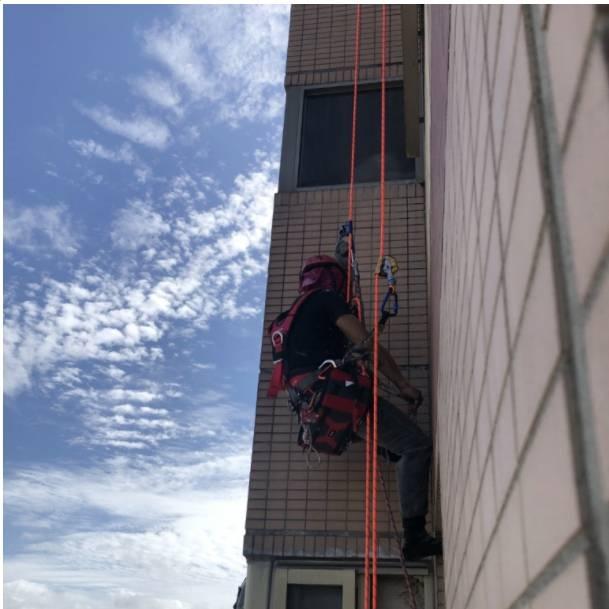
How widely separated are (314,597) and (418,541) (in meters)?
0.82

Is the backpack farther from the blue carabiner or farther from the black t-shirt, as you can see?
the blue carabiner

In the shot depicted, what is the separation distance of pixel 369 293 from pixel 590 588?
4244mm

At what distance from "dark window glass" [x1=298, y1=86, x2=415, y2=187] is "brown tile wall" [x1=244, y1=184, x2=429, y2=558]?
24cm

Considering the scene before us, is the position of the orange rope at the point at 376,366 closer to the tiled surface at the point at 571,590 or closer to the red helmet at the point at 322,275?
the red helmet at the point at 322,275

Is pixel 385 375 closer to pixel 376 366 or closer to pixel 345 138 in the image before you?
pixel 376 366

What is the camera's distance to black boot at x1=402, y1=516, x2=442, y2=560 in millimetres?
3783

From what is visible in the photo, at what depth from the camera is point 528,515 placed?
0.76 metres

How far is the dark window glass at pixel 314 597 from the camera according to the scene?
163 inches

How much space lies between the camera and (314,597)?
4176mm

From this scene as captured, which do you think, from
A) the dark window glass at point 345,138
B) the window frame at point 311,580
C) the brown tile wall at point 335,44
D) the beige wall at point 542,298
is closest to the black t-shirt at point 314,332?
the window frame at point 311,580

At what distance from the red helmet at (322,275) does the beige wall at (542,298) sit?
9.45ft

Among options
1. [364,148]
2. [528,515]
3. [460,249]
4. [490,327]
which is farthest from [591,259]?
[364,148]

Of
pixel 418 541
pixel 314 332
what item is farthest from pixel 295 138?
pixel 418 541

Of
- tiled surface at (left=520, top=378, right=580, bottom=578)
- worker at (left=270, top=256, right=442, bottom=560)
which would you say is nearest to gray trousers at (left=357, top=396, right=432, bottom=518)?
worker at (left=270, top=256, right=442, bottom=560)
